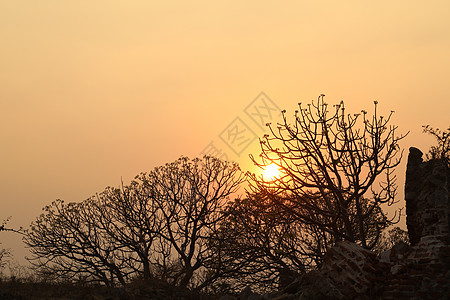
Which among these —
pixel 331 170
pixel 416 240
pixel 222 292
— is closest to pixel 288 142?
pixel 331 170

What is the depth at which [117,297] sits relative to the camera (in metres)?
15.3

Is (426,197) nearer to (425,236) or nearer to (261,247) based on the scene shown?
(425,236)

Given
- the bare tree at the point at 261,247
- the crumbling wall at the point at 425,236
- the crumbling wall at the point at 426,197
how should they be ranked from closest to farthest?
the crumbling wall at the point at 425,236 → the crumbling wall at the point at 426,197 → the bare tree at the point at 261,247

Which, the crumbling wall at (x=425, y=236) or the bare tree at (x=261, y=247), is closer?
the crumbling wall at (x=425, y=236)

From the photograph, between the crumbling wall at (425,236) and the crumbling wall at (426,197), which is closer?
the crumbling wall at (425,236)

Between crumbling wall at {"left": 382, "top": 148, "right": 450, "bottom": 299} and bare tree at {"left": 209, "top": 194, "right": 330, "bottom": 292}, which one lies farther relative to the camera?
bare tree at {"left": 209, "top": 194, "right": 330, "bottom": 292}

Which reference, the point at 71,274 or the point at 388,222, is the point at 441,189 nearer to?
the point at 388,222

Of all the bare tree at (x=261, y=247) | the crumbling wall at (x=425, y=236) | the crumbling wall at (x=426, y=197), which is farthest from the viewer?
the bare tree at (x=261, y=247)

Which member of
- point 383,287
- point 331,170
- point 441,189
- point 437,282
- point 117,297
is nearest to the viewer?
point 437,282

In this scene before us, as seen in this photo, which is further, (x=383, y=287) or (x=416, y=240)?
(x=416, y=240)

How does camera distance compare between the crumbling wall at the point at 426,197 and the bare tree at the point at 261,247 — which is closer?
the crumbling wall at the point at 426,197

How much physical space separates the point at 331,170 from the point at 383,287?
6083mm

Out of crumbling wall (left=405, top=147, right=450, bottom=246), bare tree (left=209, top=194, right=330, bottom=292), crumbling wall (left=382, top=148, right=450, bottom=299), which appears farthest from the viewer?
bare tree (left=209, top=194, right=330, bottom=292)

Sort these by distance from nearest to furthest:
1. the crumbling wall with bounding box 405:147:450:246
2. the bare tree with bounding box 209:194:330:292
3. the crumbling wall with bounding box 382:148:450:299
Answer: the crumbling wall with bounding box 382:148:450:299
the crumbling wall with bounding box 405:147:450:246
the bare tree with bounding box 209:194:330:292
